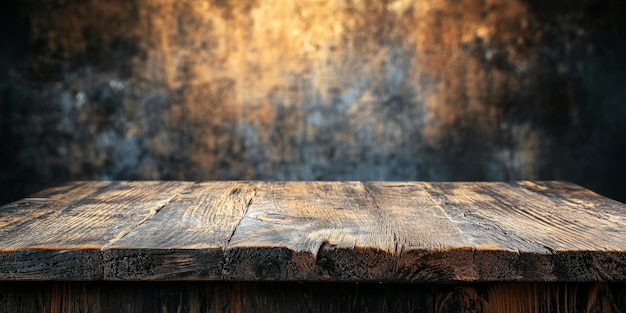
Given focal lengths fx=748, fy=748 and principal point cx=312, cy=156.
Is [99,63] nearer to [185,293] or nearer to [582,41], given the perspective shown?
[582,41]

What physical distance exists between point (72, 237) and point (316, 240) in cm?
38

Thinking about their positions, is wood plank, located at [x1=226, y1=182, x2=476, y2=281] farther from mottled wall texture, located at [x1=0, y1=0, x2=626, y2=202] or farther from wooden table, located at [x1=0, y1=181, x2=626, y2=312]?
mottled wall texture, located at [x1=0, y1=0, x2=626, y2=202]

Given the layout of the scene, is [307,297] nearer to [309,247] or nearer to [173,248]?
[309,247]

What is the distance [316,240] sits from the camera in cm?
112

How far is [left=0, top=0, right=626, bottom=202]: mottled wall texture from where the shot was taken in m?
3.79

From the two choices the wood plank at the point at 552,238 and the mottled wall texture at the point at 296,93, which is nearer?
the wood plank at the point at 552,238

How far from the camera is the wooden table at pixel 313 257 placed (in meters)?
1.06

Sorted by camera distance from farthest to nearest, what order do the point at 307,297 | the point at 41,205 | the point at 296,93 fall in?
the point at 296,93 < the point at 41,205 < the point at 307,297

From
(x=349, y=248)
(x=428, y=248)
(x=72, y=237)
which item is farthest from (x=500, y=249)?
(x=72, y=237)

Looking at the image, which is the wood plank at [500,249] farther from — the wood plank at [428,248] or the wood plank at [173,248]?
the wood plank at [173,248]

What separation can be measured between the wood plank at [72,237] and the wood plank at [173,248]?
0.03m

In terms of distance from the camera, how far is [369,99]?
3795 millimetres

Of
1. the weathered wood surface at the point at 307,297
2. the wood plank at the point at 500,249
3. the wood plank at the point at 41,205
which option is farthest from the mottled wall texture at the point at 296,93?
the weathered wood surface at the point at 307,297

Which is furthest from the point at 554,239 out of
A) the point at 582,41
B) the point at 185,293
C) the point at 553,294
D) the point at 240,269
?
the point at 582,41
